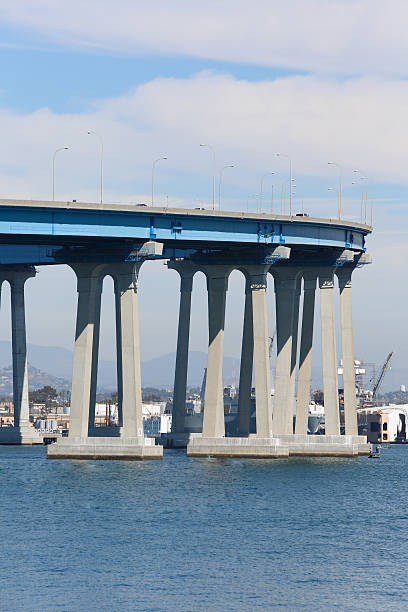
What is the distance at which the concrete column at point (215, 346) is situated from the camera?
418ft

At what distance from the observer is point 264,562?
59.3 m

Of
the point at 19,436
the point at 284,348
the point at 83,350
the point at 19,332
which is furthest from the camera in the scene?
the point at 19,436

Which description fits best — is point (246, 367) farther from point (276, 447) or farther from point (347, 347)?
→ point (276, 447)

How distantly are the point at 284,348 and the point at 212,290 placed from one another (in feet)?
34.8

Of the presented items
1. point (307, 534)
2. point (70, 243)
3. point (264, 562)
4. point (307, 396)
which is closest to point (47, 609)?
point (264, 562)

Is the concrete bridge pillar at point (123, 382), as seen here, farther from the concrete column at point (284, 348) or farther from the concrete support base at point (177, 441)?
the concrete support base at point (177, 441)

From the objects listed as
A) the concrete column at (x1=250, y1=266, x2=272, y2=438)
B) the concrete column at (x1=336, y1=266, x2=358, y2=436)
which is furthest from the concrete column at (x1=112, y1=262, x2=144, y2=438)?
the concrete column at (x1=336, y1=266, x2=358, y2=436)

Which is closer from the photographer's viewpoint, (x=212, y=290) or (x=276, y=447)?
(x=276, y=447)

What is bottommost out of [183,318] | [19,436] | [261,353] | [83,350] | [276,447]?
[276,447]

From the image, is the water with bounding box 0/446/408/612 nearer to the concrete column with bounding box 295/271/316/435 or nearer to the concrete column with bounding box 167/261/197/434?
the concrete column with bounding box 295/271/316/435

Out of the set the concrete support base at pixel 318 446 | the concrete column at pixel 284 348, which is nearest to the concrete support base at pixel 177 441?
the concrete column at pixel 284 348

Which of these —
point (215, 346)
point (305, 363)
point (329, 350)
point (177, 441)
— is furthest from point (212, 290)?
point (177, 441)

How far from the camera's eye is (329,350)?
133 metres

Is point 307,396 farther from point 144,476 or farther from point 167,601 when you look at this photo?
point 167,601
